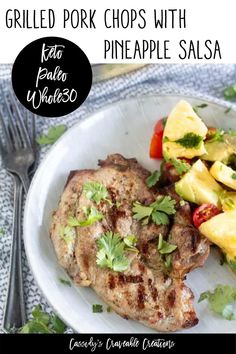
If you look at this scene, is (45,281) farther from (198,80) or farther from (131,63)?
(198,80)

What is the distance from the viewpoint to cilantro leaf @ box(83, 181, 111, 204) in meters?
1.82

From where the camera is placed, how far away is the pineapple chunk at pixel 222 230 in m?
1.73

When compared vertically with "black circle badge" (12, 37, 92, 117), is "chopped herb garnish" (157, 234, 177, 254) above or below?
below

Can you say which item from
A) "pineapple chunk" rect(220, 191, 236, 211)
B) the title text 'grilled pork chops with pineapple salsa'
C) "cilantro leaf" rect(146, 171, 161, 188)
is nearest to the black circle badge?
the title text 'grilled pork chops with pineapple salsa'

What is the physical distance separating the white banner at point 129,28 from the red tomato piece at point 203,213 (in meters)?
0.54

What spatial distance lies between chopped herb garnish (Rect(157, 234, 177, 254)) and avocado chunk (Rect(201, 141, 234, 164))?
34 cm

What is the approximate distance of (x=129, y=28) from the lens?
2016 mm

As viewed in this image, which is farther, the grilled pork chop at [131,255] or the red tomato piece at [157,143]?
the red tomato piece at [157,143]

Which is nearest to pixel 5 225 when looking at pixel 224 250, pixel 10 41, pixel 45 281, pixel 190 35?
pixel 45 281

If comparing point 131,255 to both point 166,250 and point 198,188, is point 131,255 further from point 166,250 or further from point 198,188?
point 198,188

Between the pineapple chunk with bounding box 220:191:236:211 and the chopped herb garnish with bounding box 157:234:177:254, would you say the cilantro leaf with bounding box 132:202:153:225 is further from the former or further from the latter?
the pineapple chunk with bounding box 220:191:236:211

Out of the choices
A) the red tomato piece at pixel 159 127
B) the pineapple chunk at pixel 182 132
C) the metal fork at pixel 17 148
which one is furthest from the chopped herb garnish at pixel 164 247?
the metal fork at pixel 17 148

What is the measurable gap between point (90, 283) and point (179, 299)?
26 cm

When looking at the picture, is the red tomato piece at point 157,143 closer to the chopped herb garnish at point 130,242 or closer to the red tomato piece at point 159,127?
the red tomato piece at point 159,127
